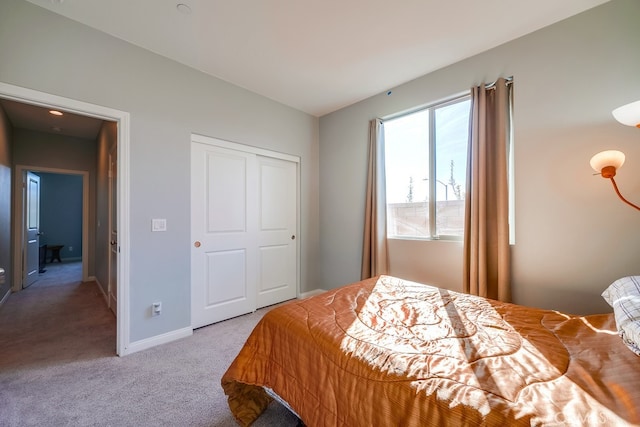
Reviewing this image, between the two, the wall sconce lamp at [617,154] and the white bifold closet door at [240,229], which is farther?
the white bifold closet door at [240,229]

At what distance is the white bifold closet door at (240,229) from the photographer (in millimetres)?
2775

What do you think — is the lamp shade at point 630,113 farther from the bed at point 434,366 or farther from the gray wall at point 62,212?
the gray wall at point 62,212

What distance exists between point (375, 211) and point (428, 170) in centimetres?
76

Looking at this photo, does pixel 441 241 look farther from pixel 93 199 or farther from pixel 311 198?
pixel 93 199

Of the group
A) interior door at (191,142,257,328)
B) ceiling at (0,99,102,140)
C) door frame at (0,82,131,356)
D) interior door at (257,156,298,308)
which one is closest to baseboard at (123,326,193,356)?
door frame at (0,82,131,356)

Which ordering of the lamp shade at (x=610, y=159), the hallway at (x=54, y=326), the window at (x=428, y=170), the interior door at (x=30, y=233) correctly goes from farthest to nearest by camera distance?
the interior door at (x=30, y=233)
the window at (x=428, y=170)
the hallway at (x=54, y=326)
the lamp shade at (x=610, y=159)

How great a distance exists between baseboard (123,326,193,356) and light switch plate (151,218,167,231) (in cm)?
102

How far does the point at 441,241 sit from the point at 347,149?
1.73 meters

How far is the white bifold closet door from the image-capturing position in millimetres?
2775

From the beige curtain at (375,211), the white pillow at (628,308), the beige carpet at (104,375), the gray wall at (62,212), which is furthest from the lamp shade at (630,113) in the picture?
the gray wall at (62,212)

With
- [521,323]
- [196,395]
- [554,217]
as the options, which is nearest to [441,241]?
[554,217]

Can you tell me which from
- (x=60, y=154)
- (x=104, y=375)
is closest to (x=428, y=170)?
(x=104, y=375)

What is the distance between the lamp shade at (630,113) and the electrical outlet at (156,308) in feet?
12.3

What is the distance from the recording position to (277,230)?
351cm
